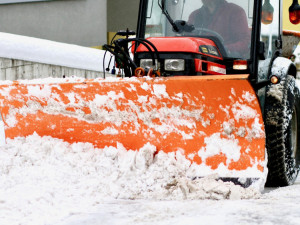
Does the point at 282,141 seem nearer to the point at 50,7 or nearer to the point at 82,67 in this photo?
the point at 82,67

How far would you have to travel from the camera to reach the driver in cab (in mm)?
4879

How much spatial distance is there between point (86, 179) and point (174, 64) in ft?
4.34

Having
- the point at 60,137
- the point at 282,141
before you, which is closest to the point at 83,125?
the point at 60,137

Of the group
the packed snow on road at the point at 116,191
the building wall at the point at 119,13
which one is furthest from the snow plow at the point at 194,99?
the building wall at the point at 119,13

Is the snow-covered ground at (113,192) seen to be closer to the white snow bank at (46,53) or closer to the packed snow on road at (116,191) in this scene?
the packed snow on road at (116,191)

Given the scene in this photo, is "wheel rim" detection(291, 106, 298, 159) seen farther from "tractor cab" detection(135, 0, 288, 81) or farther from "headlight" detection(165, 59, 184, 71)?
"headlight" detection(165, 59, 184, 71)

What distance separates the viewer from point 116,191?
162 inches

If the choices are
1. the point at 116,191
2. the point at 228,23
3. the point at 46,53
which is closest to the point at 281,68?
the point at 228,23

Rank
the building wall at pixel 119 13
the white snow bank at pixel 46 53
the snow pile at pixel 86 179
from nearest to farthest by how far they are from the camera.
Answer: the snow pile at pixel 86 179 < the white snow bank at pixel 46 53 < the building wall at pixel 119 13

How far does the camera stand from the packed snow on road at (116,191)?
349 cm

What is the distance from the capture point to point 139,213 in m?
3.63

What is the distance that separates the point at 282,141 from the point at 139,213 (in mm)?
1560

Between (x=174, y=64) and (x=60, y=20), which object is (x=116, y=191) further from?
(x=60, y=20)

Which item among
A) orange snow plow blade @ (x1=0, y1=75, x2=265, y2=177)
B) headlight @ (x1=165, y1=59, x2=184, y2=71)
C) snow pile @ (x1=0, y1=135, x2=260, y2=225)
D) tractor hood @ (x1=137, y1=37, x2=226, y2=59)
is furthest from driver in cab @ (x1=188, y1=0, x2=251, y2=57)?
snow pile @ (x1=0, y1=135, x2=260, y2=225)
